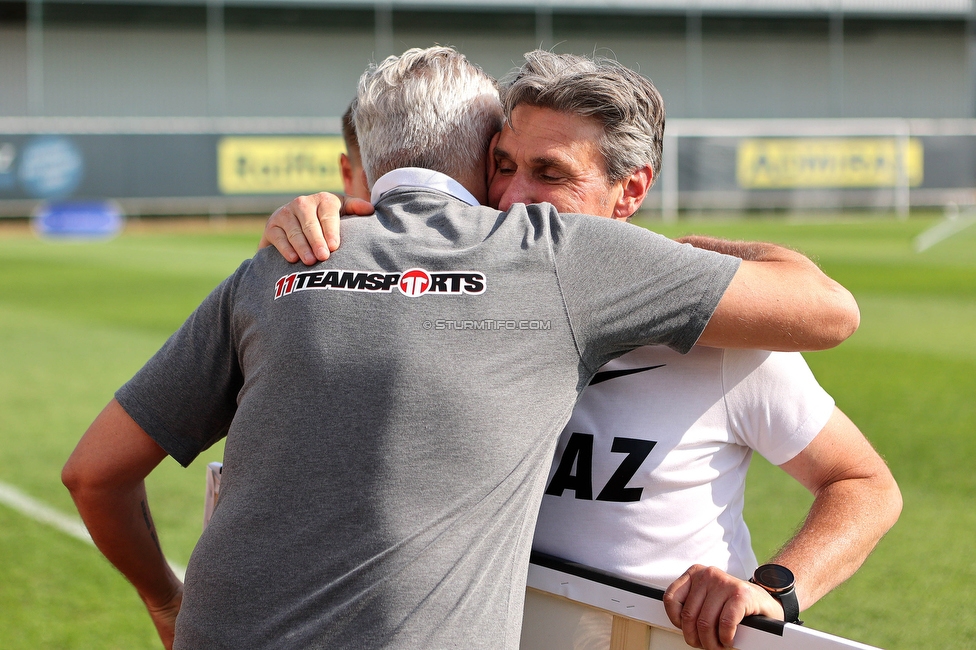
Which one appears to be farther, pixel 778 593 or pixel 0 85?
pixel 0 85

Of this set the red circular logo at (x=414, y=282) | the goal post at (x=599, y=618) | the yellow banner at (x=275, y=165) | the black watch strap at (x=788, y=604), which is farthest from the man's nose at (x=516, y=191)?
the yellow banner at (x=275, y=165)

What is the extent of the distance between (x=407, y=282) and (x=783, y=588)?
79cm

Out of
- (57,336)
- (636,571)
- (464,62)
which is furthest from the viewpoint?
(57,336)

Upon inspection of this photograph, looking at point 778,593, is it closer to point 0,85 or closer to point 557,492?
point 557,492

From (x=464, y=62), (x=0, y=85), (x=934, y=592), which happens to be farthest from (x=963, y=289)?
(x=0, y=85)

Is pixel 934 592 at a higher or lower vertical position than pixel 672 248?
lower

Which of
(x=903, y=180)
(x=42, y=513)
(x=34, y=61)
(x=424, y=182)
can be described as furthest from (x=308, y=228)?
(x=34, y=61)

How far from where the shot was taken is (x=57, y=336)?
10.6 m

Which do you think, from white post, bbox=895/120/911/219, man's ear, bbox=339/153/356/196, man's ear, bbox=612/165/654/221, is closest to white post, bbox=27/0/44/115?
white post, bbox=895/120/911/219

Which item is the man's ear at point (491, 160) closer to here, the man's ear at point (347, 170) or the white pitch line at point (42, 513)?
the man's ear at point (347, 170)

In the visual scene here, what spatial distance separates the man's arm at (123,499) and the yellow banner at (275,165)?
23.1 meters

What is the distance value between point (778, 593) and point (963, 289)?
1235 cm

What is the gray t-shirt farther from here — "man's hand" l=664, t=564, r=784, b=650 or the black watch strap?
the black watch strap

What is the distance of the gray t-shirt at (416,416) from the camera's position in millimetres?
1686
